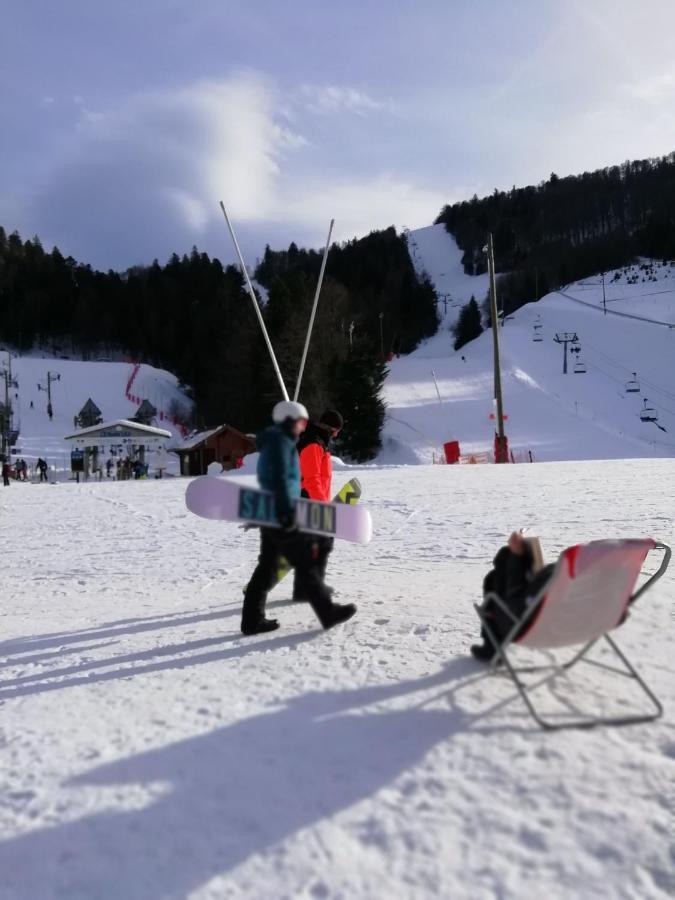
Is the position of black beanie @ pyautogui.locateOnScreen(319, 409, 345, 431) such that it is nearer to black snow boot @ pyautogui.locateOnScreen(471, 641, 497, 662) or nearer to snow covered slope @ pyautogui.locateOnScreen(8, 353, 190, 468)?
black snow boot @ pyautogui.locateOnScreen(471, 641, 497, 662)

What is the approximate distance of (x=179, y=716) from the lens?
3539 mm

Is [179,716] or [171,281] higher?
[171,281]

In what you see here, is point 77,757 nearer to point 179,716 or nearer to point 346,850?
point 179,716

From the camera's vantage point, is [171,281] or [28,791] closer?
[28,791]

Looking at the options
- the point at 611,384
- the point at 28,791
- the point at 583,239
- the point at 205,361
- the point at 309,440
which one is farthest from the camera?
the point at 583,239

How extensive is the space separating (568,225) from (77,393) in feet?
338

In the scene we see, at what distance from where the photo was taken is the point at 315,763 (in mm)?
2996

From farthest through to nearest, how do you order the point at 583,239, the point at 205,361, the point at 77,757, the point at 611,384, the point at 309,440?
the point at 583,239, the point at 205,361, the point at 611,384, the point at 309,440, the point at 77,757

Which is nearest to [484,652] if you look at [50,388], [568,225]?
[50,388]

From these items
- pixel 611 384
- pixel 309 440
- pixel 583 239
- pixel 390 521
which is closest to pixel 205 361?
pixel 611 384

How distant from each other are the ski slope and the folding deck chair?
94.7 feet

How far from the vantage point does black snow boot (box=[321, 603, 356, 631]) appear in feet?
15.5

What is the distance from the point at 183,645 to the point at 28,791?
6.27 ft

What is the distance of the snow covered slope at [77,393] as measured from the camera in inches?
2512
